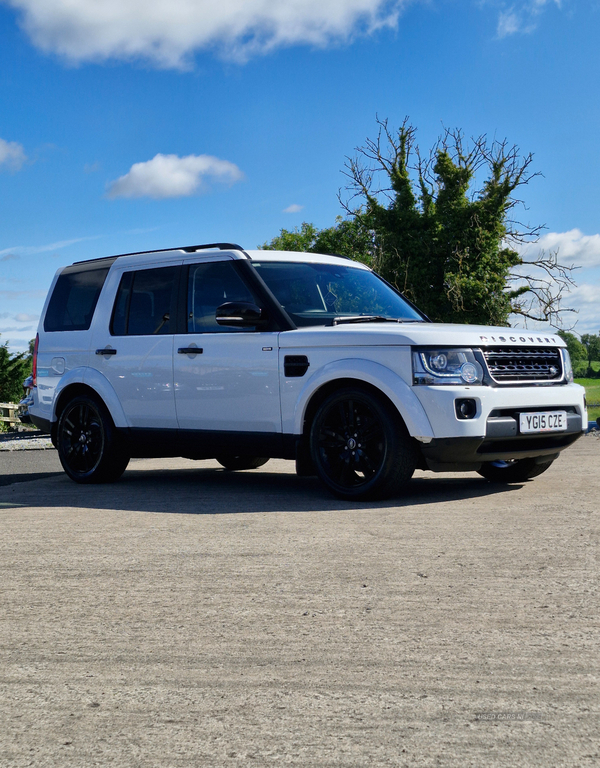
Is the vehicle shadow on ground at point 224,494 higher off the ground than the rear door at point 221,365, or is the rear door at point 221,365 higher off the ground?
the rear door at point 221,365

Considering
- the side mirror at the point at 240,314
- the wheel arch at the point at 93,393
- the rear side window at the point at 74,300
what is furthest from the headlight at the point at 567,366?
the rear side window at the point at 74,300

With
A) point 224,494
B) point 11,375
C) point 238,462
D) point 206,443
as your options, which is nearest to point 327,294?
point 206,443

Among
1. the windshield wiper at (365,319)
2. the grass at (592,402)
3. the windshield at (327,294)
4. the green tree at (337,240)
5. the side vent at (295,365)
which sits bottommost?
the grass at (592,402)

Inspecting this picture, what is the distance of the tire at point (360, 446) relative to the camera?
683 centimetres

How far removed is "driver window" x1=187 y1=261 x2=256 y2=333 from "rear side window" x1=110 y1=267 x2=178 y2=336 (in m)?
0.24

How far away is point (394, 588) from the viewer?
4.34 meters

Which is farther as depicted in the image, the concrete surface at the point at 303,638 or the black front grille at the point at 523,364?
the black front grille at the point at 523,364

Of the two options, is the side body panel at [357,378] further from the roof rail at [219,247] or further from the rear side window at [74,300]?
the rear side window at [74,300]

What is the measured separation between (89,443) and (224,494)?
5.73 feet

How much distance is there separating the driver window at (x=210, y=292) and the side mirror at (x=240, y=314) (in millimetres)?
280

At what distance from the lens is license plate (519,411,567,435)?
7055mm

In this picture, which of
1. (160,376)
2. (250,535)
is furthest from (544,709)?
(160,376)

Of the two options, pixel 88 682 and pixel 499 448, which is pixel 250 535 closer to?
pixel 499 448

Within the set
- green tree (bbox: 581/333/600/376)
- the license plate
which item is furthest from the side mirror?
green tree (bbox: 581/333/600/376)
